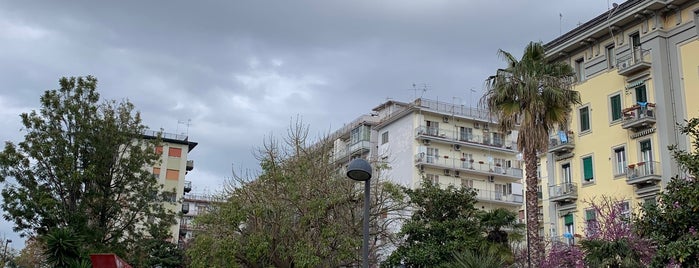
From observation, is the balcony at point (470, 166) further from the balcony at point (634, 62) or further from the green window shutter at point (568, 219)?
the balcony at point (634, 62)

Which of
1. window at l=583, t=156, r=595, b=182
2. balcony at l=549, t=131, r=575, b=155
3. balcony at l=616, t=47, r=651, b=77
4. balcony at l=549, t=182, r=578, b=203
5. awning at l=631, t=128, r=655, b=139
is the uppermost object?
balcony at l=616, t=47, r=651, b=77

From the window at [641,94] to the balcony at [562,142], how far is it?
4.46 metres

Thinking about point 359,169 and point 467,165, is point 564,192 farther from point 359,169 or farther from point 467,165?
point 359,169

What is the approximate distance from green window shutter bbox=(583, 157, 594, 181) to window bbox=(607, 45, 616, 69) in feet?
16.0

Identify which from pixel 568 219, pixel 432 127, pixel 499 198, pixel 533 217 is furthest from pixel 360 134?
pixel 533 217

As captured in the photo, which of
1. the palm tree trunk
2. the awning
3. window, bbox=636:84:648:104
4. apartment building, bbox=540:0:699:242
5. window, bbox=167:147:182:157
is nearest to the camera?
the palm tree trunk

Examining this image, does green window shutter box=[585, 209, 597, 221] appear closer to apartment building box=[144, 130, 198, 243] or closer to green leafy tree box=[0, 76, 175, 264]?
green leafy tree box=[0, 76, 175, 264]

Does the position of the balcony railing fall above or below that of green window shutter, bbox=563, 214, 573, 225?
above

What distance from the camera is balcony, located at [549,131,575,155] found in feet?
126

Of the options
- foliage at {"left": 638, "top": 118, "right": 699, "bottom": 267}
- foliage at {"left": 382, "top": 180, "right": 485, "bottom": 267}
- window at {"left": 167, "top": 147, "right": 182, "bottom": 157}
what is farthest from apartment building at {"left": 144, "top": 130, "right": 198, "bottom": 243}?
foliage at {"left": 638, "top": 118, "right": 699, "bottom": 267}

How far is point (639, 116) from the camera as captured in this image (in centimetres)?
3381

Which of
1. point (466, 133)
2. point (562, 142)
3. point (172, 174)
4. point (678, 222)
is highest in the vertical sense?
point (466, 133)

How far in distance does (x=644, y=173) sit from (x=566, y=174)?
6.06m

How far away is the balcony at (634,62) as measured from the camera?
3419 cm
